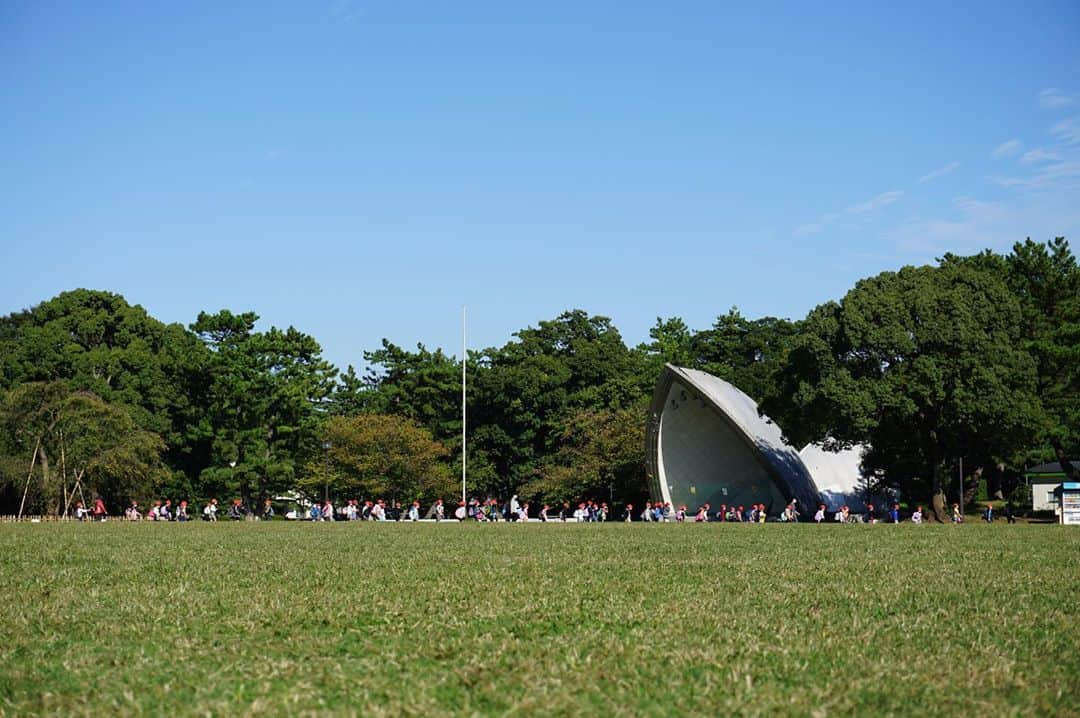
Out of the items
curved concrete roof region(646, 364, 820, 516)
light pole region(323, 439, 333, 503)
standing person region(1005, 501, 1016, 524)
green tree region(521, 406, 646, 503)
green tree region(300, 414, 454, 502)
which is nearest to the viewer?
standing person region(1005, 501, 1016, 524)

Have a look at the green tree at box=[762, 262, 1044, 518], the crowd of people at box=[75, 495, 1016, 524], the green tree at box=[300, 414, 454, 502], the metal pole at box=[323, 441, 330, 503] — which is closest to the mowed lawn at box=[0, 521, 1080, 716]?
the green tree at box=[762, 262, 1044, 518]

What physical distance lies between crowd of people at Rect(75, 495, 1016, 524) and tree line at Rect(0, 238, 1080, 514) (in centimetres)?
142

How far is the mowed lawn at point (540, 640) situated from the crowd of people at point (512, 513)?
42.1 metres

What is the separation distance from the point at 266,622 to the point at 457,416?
76371mm

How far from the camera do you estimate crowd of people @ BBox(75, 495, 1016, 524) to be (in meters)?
60.1

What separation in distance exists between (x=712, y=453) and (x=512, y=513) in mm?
14446

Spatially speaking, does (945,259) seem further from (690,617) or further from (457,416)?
(690,617)

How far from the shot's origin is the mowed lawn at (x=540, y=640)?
6094mm

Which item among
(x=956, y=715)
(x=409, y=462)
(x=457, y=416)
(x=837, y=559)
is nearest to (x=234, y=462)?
(x=409, y=462)

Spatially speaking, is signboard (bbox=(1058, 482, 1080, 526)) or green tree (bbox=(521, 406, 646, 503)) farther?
green tree (bbox=(521, 406, 646, 503))

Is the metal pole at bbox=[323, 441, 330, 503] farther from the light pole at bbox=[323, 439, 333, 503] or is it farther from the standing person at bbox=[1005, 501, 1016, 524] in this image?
the standing person at bbox=[1005, 501, 1016, 524]

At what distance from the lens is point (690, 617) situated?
30.7 feet

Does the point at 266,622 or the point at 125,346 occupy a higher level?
the point at 125,346

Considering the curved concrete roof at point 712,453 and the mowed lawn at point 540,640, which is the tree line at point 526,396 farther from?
the mowed lawn at point 540,640
